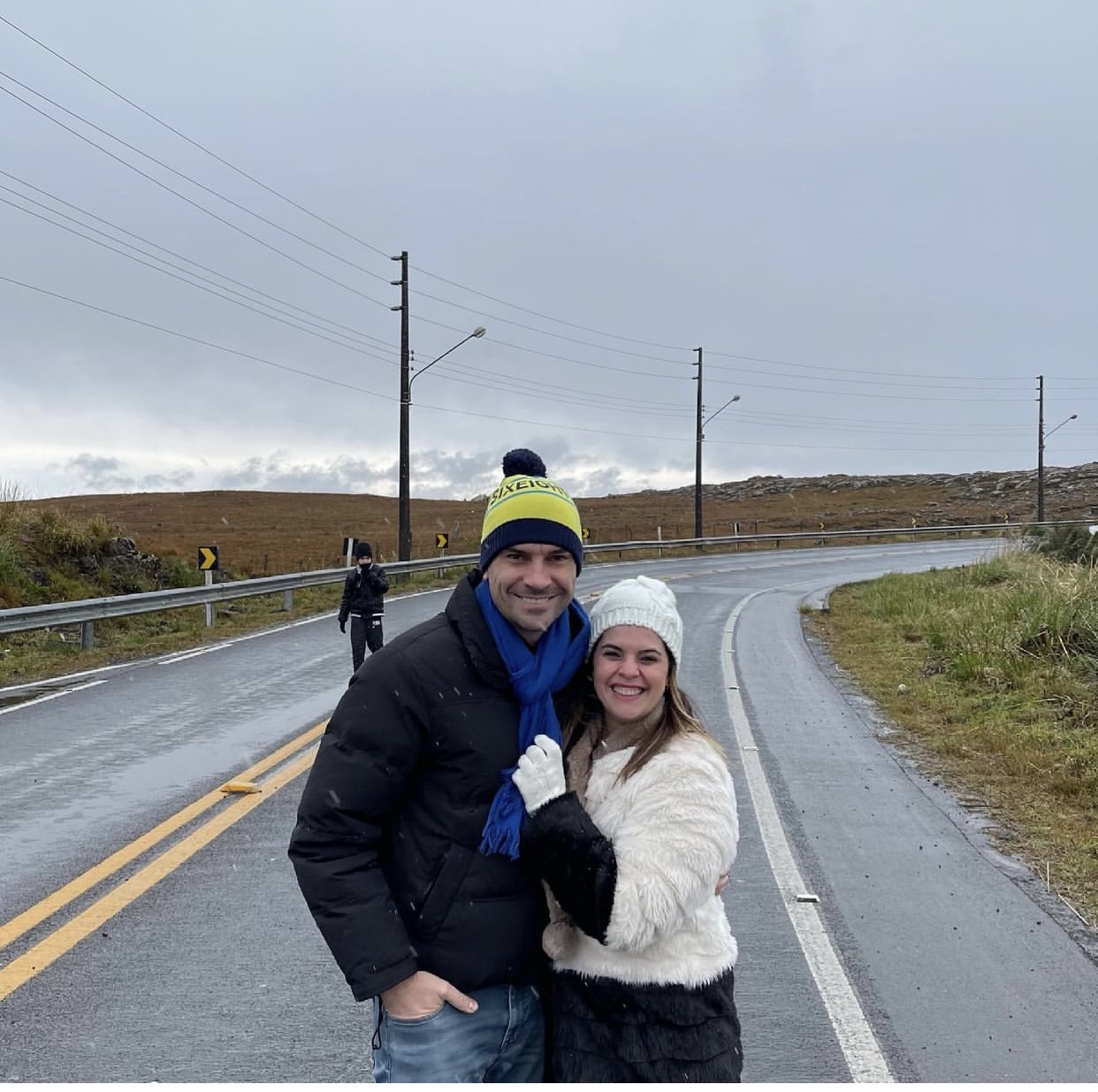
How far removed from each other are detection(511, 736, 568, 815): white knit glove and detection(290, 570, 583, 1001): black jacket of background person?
7cm

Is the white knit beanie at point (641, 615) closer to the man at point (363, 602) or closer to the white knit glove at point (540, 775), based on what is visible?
the white knit glove at point (540, 775)

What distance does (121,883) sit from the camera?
5184mm

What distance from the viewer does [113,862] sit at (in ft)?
18.1

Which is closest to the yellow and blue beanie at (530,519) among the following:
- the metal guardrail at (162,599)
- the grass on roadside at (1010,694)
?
the grass on roadside at (1010,694)

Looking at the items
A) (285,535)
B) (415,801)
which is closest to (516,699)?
(415,801)

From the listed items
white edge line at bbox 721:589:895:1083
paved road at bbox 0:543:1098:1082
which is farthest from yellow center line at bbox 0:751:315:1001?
white edge line at bbox 721:589:895:1083

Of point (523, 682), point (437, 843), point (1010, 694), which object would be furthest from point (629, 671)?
point (1010, 694)

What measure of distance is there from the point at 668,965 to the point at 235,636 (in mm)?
15138

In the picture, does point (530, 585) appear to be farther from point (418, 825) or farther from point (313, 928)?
point (313, 928)

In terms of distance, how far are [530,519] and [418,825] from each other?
2.32ft

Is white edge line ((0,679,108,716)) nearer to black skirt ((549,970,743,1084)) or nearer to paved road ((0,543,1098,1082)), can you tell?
paved road ((0,543,1098,1082))

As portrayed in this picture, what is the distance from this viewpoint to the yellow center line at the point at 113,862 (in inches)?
183

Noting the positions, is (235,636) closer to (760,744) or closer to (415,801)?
(760,744)

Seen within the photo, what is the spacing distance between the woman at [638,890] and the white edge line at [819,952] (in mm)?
1575
